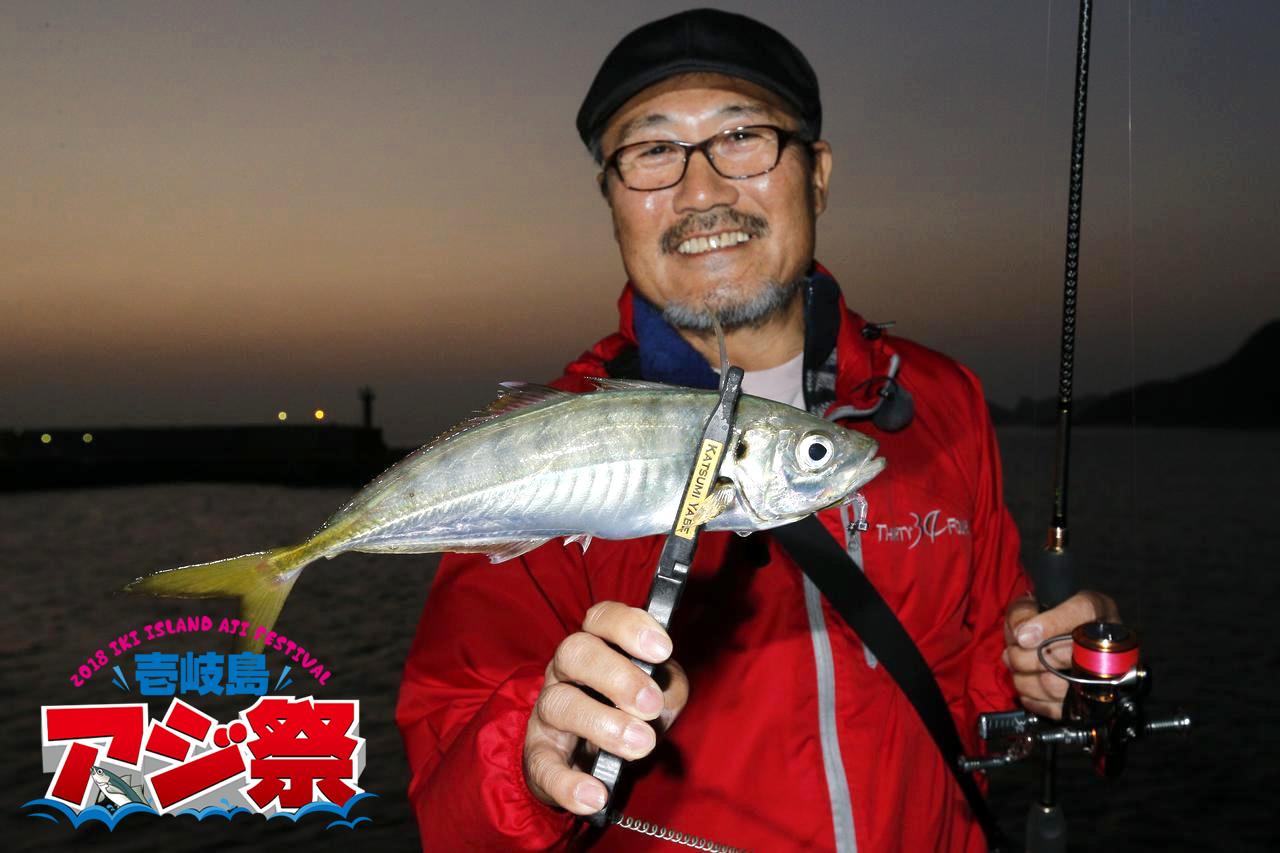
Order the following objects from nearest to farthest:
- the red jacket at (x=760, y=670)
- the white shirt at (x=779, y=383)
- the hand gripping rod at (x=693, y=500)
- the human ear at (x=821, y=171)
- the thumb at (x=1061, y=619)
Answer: the hand gripping rod at (x=693, y=500), the red jacket at (x=760, y=670), the thumb at (x=1061, y=619), the white shirt at (x=779, y=383), the human ear at (x=821, y=171)

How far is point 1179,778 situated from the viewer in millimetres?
13266

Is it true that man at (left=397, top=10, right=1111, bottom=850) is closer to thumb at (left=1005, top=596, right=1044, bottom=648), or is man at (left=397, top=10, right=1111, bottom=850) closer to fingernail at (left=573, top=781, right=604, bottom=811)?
thumb at (left=1005, top=596, right=1044, bottom=648)

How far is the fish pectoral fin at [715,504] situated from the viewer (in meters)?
1.73

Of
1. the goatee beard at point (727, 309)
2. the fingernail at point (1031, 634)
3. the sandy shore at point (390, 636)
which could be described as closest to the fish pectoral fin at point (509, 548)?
the goatee beard at point (727, 309)

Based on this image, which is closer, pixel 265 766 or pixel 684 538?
pixel 684 538

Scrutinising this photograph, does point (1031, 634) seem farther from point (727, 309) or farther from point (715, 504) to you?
point (715, 504)

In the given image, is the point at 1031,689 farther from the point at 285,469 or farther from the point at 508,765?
the point at 285,469

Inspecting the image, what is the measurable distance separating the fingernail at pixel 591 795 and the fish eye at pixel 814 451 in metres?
0.83

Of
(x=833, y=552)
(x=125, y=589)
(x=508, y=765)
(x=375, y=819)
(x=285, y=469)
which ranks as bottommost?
(x=285, y=469)

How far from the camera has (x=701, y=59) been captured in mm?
3125

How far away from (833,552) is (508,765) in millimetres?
1303

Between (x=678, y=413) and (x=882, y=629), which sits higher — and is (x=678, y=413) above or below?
above

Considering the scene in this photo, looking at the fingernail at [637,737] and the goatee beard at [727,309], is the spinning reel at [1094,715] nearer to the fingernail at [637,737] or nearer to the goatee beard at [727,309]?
the goatee beard at [727,309]

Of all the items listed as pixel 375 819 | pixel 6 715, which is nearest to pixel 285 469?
pixel 6 715
